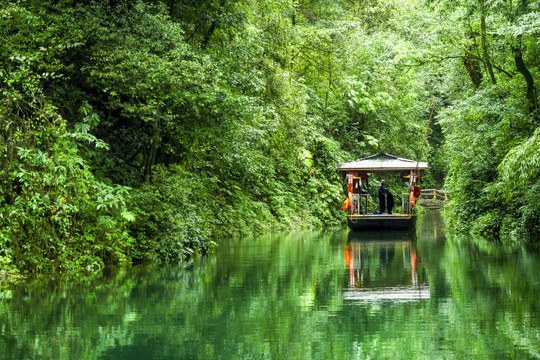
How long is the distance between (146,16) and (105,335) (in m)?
9.64

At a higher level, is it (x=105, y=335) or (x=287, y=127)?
(x=287, y=127)

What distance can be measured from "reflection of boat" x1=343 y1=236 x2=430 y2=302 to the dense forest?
3.49m

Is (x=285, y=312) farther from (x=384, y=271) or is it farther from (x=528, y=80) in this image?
(x=528, y=80)

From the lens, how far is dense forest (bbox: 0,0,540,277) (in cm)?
1256

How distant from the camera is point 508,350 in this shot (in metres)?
5.97

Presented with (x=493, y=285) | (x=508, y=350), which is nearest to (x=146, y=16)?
(x=493, y=285)

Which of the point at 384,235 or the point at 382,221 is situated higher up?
the point at 382,221

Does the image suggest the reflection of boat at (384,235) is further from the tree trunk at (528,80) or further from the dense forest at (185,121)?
the tree trunk at (528,80)

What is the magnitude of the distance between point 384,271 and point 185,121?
5956mm

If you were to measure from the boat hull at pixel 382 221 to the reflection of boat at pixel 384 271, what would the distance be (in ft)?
13.1

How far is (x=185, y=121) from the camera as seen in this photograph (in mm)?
16125

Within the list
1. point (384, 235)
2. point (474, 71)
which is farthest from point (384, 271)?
point (474, 71)

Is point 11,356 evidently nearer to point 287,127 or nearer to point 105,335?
point 105,335

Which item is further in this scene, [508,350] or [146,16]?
[146,16]
